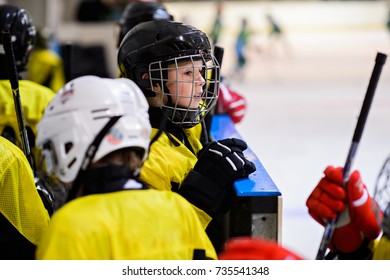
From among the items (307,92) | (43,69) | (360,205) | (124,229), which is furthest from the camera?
(307,92)

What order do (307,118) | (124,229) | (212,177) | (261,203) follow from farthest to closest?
(307,118), (261,203), (212,177), (124,229)

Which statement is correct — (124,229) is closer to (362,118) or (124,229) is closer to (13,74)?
(362,118)

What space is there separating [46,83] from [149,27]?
270 cm

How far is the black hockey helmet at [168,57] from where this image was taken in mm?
2199

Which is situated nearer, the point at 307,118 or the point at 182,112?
the point at 182,112

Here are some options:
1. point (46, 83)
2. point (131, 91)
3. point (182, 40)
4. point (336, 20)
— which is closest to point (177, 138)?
point (182, 40)

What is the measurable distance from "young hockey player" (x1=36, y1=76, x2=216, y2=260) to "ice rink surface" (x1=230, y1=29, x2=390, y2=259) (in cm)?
204

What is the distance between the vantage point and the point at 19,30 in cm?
303

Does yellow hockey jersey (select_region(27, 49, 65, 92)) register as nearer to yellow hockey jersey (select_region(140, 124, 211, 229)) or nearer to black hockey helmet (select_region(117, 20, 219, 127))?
black hockey helmet (select_region(117, 20, 219, 127))

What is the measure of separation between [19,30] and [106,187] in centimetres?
175

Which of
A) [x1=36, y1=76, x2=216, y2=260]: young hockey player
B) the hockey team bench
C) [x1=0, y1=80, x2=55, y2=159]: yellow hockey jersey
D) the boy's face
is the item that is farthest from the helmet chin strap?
[x1=0, y1=80, x2=55, y2=159]: yellow hockey jersey

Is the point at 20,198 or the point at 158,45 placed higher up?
the point at 158,45

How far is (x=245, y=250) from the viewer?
1439mm

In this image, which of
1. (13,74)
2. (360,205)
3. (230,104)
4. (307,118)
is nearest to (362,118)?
(360,205)
